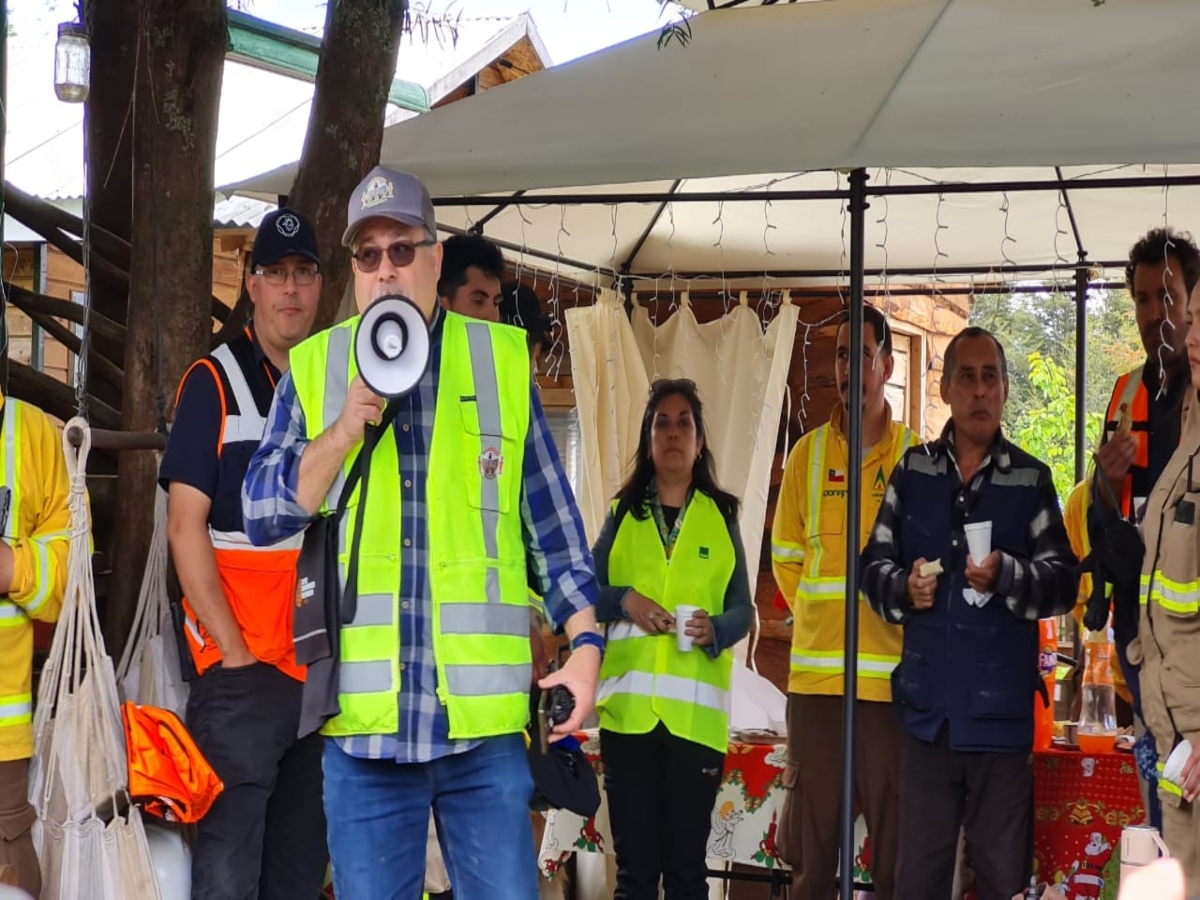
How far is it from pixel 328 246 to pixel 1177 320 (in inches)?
95.6

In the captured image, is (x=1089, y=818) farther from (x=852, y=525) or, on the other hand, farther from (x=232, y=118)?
(x=232, y=118)

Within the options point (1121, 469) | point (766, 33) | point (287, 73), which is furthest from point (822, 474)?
point (287, 73)

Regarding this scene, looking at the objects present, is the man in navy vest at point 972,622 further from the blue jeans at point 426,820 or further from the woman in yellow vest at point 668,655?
the blue jeans at point 426,820

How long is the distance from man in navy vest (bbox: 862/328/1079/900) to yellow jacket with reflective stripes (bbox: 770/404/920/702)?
1.03 feet

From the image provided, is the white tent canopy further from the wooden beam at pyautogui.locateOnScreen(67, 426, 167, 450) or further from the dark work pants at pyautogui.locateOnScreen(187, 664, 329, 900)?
the dark work pants at pyautogui.locateOnScreen(187, 664, 329, 900)

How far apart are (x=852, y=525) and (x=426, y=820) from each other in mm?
2099

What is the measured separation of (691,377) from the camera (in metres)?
6.91

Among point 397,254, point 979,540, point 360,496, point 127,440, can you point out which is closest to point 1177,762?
point 979,540

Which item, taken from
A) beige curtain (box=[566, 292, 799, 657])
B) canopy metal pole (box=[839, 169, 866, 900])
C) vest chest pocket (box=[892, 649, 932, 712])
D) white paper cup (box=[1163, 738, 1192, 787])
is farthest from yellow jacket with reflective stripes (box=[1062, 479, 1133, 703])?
beige curtain (box=[566, 292, 799, 657])

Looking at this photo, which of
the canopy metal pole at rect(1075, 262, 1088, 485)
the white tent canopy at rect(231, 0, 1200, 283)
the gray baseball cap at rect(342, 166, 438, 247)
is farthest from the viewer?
the canopy metal pole at rect(1075, 262, 1088, 485)

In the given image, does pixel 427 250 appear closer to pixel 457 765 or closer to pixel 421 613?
pixel 421 613

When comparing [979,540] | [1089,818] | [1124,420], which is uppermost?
[1124,420]

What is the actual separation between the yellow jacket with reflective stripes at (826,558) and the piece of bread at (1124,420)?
0.80 metres

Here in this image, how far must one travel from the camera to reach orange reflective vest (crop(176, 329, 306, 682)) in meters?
3.23
